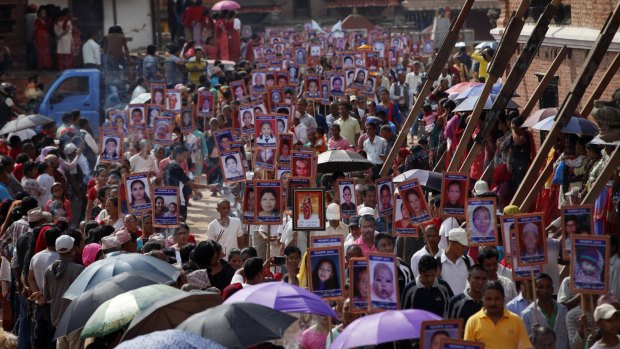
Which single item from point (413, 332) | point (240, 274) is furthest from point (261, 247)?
point (413, 332)

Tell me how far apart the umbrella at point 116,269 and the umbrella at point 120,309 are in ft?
3.50

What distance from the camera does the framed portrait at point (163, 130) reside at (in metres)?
21.6

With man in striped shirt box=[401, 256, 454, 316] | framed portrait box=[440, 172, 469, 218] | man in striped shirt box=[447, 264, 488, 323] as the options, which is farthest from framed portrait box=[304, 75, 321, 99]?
man in striped shirt box=[447, 264, 488, 323]

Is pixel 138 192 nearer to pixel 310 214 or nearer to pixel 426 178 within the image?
pixel 310 214

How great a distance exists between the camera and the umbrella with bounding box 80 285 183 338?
967cm

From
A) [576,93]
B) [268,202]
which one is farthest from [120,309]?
[576,93]

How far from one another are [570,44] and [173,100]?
24.7 ft

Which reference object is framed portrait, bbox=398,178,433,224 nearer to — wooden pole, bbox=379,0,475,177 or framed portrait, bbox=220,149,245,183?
framed portrait, bbox=220,149,245,183

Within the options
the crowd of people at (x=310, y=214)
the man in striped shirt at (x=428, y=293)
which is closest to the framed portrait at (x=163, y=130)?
the crowd of people at (x=310, y=214)

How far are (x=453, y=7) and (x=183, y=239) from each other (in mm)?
39284

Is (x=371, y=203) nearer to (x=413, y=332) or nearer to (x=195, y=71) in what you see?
(x=413, y=332)

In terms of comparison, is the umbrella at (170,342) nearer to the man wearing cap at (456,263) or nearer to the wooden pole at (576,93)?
the man wearing cap at (456,263)

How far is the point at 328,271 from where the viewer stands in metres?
10.9

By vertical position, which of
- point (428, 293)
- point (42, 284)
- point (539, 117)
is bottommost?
point (42, 284)
